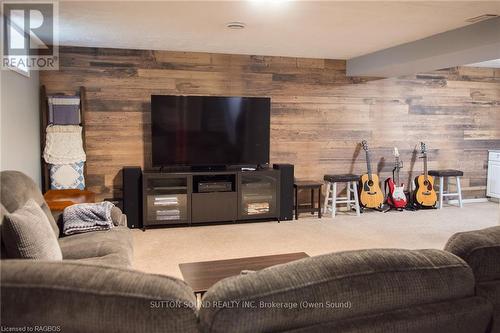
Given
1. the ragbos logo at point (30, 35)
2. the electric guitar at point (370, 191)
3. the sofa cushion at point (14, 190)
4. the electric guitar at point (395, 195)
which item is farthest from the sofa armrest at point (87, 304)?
the electric guitar at point (395, 195)

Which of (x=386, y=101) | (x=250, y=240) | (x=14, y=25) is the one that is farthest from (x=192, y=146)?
(x=386, y=101)

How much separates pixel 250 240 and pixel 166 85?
2290 millimetres

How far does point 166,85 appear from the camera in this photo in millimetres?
5523

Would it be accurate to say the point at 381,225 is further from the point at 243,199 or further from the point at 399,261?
the point at 399,261

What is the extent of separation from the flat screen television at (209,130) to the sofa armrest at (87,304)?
14.5 ft

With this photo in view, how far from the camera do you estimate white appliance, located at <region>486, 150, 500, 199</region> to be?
22.7ft

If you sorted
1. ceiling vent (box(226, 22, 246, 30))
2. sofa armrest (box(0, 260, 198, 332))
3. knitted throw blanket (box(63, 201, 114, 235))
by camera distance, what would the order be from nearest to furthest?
1. sofa armrest (box(0, 260, 198, 332))
2. knitted throw blanket (box(63, 201, 114, 235))
3. ceiling vent (box(226, 22, 246, 30))

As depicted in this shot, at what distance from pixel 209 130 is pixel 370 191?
8.05 feet

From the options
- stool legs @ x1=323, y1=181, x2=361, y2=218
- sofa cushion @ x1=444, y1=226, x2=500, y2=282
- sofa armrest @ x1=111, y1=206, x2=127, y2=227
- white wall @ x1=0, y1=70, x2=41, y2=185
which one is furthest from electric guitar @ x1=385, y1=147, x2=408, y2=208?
sofa cushion @ x1=444, y1=226, x2=500, y2=282

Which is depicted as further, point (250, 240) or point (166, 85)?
point (166, 85)

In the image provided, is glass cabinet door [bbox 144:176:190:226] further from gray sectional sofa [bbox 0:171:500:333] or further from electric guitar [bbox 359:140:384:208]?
gray sectional sofa [bbox 0:171:500:333]

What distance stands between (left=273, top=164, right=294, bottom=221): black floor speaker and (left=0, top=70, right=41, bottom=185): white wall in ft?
9.57

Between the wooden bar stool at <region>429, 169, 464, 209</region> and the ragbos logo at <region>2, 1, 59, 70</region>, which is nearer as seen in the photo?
the ragbos logo at <region>2, 1, 59, 70</region>

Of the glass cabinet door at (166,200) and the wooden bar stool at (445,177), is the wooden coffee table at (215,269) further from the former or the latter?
the wooden bar stool at (445,177)
